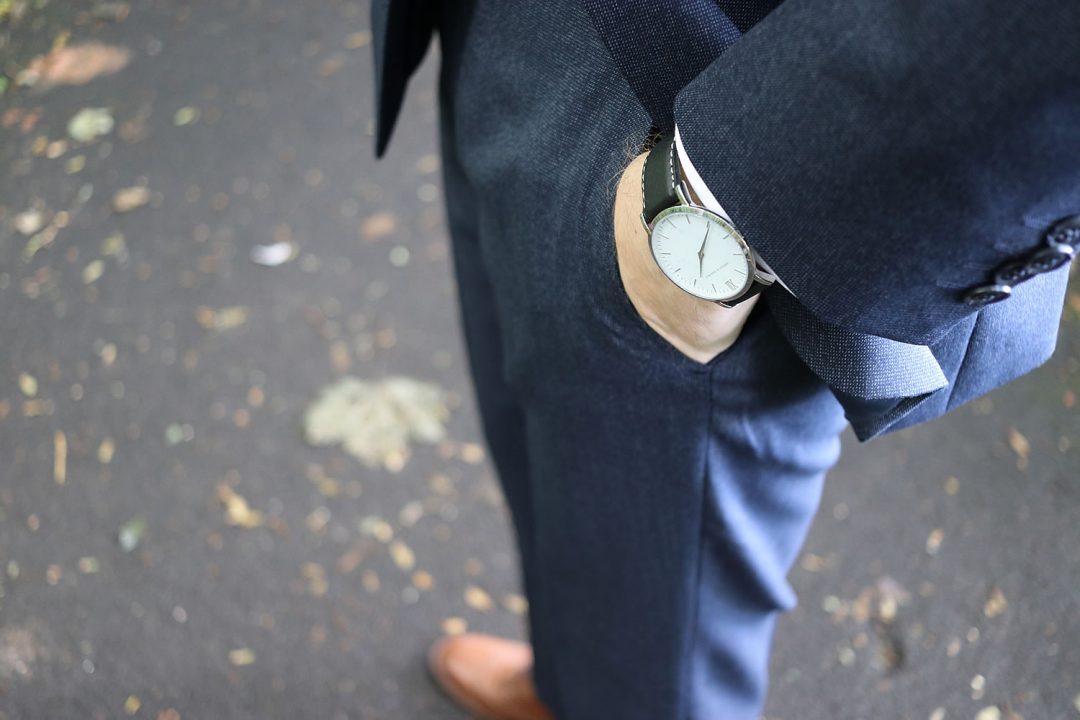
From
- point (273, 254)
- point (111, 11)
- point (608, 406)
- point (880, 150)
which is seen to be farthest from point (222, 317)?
point (880, 150)

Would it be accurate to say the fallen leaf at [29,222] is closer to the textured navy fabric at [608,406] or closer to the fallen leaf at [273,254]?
the fallen leaf at [273,254]

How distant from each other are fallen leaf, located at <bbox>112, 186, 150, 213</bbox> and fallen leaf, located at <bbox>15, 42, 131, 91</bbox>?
1.09 ft

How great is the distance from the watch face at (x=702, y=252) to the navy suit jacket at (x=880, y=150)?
0.02m

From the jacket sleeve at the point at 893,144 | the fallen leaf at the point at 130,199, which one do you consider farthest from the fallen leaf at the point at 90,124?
the jacket sleeve at the point at 893,144

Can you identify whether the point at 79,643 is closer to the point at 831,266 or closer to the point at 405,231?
the point at 405,231

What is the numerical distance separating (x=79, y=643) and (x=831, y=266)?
1.66m

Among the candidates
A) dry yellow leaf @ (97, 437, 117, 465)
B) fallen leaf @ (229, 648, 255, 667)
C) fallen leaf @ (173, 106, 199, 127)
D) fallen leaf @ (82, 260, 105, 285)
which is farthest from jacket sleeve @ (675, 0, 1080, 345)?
fallen leaf @ (173, 106, 199, 127)

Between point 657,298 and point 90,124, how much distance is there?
2.48 m

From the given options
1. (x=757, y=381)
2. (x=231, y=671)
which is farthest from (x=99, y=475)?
(x=757, y=381)

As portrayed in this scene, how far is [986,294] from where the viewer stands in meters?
0.54

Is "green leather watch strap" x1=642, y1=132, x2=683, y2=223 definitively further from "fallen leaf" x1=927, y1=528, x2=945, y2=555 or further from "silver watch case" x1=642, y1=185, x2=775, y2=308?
"fallen leaf" x1=927, y1=528, x2=945, y2=555

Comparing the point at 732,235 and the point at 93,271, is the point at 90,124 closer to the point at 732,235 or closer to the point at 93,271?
the point at 93,271

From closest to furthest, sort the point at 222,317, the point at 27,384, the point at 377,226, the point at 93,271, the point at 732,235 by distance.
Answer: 1. the point at 732,235
2. the point at 27,384
3. the point at 222,317
4. the point at 93,271
5. the point at 377,226

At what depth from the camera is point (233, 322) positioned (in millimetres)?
2201
